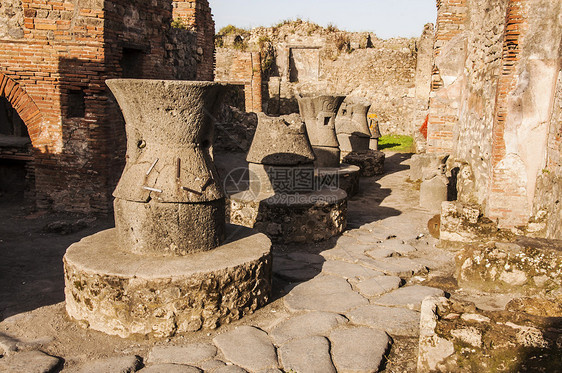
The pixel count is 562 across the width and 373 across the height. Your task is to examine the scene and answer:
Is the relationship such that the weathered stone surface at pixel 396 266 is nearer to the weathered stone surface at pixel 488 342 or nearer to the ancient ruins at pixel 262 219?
the ancient ruins at pixel 262 219

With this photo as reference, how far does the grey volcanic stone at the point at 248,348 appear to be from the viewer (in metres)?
2.96

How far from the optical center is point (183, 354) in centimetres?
309

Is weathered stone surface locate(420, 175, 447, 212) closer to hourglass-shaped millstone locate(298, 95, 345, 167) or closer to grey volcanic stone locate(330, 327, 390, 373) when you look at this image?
hourglass-shaped millstone locate(298, 95, 345, 167)

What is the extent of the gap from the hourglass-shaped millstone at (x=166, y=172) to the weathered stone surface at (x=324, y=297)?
0.91m

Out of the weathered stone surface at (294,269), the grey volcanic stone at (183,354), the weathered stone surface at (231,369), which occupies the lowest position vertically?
the grey volcanic stone at (183,354)

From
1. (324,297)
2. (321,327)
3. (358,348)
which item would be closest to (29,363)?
(321,327)

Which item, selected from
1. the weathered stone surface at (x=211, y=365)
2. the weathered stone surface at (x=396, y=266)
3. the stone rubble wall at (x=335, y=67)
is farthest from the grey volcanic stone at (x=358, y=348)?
the stone rubble wall at (x=335, y=67)

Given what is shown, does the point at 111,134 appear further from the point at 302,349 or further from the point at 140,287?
Result: the point at 302,349

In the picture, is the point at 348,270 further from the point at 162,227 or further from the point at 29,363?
the point at 29,363

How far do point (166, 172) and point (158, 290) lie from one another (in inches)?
36.1

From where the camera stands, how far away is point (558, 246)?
3842 millimetres

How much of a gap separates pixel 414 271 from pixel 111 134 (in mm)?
4954

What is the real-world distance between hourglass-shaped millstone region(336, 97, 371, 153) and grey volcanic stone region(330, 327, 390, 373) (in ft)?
27.8

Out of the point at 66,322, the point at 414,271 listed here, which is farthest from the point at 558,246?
the point at 66,322
